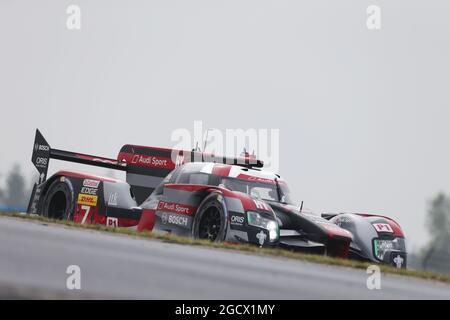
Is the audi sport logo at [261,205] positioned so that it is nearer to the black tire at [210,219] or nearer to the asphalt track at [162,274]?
the black tire at [210,219]

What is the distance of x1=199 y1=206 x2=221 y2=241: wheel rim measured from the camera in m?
14.8

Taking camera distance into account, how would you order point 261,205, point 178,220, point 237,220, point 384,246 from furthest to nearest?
point 384,246 → point 178,220 → point 261,205 → point 237,220

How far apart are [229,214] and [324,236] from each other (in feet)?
5.25

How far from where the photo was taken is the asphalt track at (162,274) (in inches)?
267

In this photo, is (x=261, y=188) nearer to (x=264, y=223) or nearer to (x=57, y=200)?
(x=264, y=223)

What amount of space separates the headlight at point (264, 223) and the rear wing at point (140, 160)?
4533mm

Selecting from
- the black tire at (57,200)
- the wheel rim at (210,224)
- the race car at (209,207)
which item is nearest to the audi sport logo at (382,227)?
the race car at (209,207)

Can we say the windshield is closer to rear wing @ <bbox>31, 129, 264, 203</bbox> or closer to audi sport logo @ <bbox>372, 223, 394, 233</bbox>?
audi sport logo @ <bbox>372, 223, 394, 233</bbox>

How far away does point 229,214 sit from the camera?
1423 centimetres

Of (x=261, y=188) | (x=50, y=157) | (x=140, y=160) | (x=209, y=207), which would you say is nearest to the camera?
(x=209, y=207)

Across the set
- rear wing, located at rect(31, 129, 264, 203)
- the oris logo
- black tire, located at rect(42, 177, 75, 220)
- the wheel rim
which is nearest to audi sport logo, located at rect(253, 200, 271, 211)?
the oris logo

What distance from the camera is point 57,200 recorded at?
18719 millimetres

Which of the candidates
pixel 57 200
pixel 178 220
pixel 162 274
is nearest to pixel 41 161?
pixel 57 200

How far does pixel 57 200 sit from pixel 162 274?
11176mm
